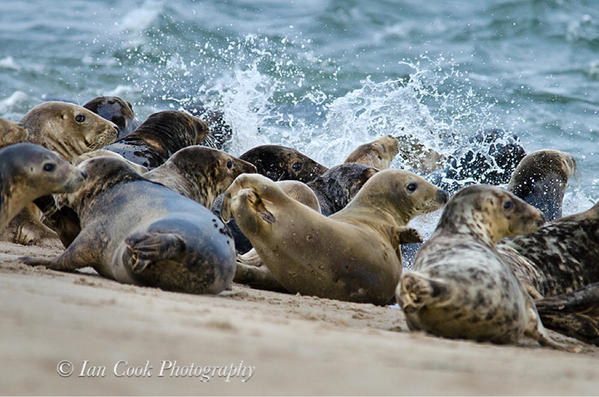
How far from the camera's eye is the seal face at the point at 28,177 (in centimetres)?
473

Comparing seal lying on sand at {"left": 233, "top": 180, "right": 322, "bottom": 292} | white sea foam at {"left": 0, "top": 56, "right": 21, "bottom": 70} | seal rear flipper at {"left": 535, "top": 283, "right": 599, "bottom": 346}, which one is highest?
seal rear flipper at {"left": 535, "top": 283, "right": 599, "bottom": 346}

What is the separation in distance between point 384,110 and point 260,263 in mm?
7323

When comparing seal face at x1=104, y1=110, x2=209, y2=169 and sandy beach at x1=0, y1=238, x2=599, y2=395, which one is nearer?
sandy beach at x1=0, y1=238, x2=599, y2=395

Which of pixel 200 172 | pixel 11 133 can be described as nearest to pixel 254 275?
pixel 200 172

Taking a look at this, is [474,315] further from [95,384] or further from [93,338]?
[95,384]

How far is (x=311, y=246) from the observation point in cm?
527

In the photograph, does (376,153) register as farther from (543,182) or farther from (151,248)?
(151,248)

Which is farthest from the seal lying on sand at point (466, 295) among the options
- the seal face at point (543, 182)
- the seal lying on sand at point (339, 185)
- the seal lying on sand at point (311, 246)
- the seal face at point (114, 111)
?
the seal face at point (114, 111)

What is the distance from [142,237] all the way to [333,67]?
1436 centimetres

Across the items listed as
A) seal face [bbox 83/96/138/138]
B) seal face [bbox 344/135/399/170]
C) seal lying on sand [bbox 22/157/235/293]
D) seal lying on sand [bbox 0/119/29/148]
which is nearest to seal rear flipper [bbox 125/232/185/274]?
seal lying on sand [bbox 22/157/235/293]

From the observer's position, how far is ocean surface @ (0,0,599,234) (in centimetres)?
1372

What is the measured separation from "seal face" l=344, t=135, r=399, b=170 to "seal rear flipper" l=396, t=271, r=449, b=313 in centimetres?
562

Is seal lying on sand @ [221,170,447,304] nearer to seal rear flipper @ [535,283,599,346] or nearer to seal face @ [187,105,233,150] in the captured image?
seal rear flipper @ [535,283,599,346]

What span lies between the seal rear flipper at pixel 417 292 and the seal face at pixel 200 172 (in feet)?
9.42
